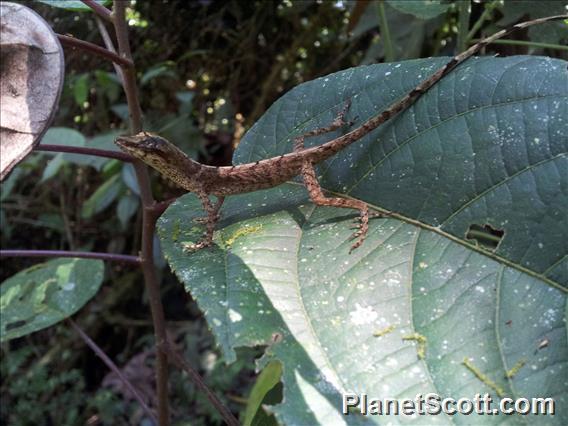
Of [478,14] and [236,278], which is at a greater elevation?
[478,14]

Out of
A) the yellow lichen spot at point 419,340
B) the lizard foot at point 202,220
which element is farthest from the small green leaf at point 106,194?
the yellow lichen spot at point 419,340

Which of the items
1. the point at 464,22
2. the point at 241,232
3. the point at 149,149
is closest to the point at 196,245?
the point at 241,232

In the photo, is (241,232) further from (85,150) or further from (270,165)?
(85,150)

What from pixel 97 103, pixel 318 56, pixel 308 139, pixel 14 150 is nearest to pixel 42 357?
pixel 97 103

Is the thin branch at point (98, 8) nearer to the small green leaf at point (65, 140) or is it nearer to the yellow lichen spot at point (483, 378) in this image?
the yellow lichen spot at point (483, 378)

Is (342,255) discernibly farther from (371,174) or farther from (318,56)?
(318,56)

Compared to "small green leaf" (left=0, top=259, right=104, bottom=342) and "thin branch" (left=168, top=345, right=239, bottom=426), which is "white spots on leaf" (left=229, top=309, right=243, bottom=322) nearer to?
"thin branch" (left=168, top=345, right=239, bottom=426)
